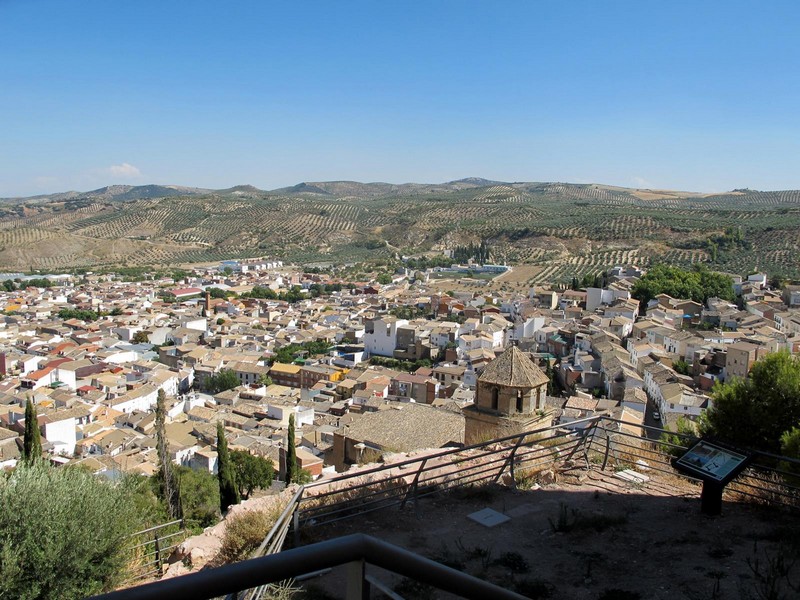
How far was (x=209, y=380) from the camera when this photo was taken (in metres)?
33.2

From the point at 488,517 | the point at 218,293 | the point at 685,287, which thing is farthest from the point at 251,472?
the point at 218,293

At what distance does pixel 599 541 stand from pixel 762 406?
5.62m

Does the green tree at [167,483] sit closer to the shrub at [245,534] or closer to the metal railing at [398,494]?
the metal railing at [398,494]

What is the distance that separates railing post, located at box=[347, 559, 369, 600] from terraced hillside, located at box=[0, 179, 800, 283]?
6210cm

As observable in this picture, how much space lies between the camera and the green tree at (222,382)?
108 ft

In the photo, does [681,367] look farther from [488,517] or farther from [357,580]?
[357,580]

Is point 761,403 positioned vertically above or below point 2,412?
above

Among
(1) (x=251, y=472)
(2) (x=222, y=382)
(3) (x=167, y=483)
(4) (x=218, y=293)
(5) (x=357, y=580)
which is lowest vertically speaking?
(2) (x=222, y=382)

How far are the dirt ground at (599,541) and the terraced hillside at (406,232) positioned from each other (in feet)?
189

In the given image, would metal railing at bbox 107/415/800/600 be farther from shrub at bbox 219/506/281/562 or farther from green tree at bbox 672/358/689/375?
green tree at bbox 672/358/689/375

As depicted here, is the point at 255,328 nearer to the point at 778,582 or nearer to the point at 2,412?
the point at 2,412

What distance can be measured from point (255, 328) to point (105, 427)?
22.0m

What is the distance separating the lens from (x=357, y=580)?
1.33 meters

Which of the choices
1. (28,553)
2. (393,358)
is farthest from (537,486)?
(393,358)
